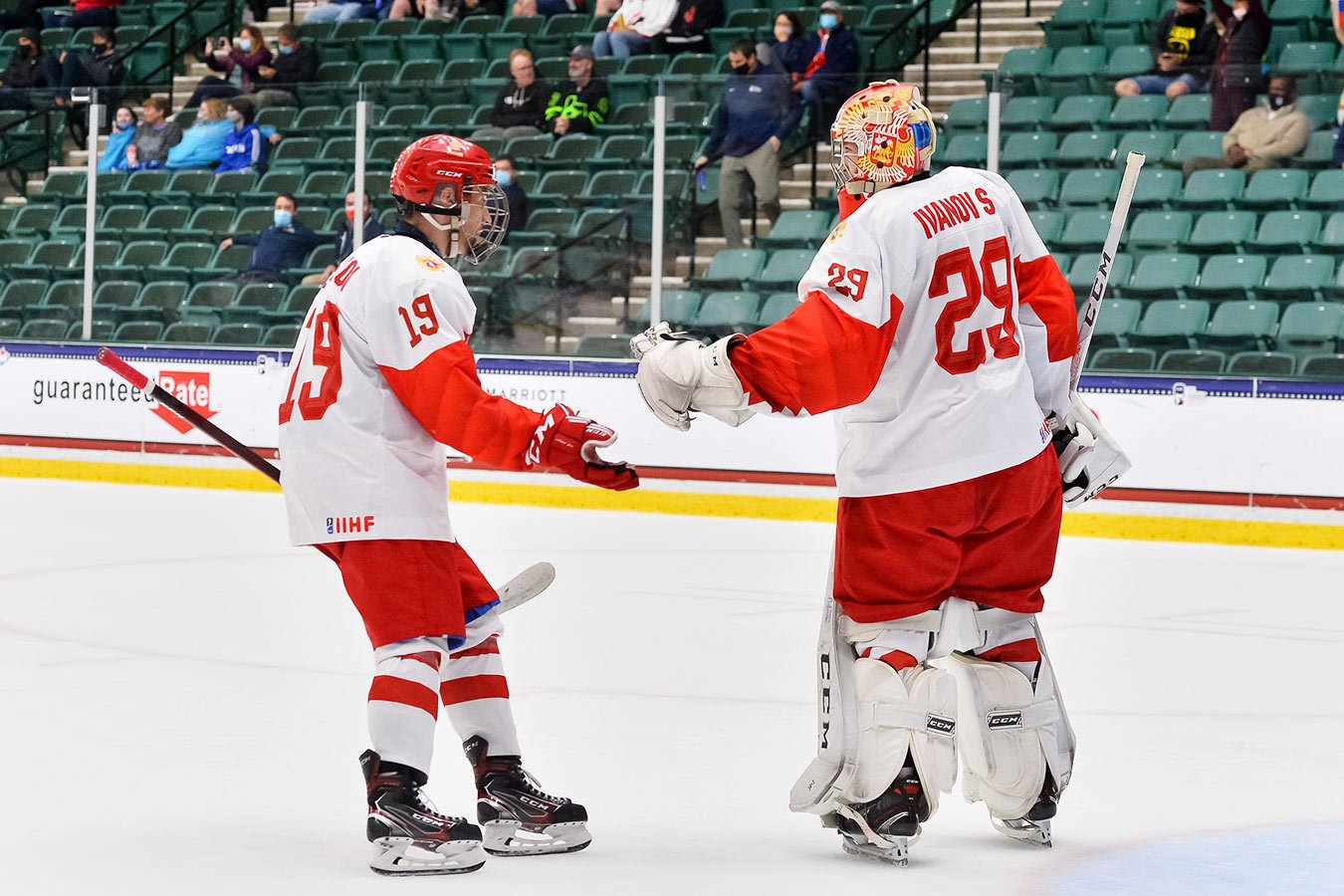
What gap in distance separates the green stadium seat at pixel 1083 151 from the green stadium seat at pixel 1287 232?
847 mm

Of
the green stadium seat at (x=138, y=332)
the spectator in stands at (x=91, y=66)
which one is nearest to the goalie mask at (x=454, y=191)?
the green stadium seat at (x=138, y=332)

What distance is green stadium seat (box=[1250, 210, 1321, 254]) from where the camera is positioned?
29.9ft

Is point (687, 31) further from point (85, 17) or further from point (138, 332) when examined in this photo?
point (85, 17)

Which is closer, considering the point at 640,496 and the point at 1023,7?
the point at 640,496

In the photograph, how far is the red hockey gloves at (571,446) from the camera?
3.21 metres

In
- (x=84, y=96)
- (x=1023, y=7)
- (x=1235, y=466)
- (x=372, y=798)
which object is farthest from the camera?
(x=1023, y=7)

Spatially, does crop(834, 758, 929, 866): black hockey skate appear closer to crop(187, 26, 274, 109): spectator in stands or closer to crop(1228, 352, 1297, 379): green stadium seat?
crop(1228, 352, 1297, 379): green stadium seat

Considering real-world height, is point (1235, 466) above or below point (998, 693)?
below

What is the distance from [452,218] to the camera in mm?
3518

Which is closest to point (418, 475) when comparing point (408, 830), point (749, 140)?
point (408, 830)

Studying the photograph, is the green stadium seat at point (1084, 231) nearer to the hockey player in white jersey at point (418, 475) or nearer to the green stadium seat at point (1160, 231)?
the green stadium seat at point (1160, 231)

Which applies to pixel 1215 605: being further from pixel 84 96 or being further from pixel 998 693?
pixel 84 96

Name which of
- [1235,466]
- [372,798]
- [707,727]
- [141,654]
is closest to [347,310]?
[372,798]

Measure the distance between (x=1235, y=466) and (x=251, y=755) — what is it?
5936 mm
